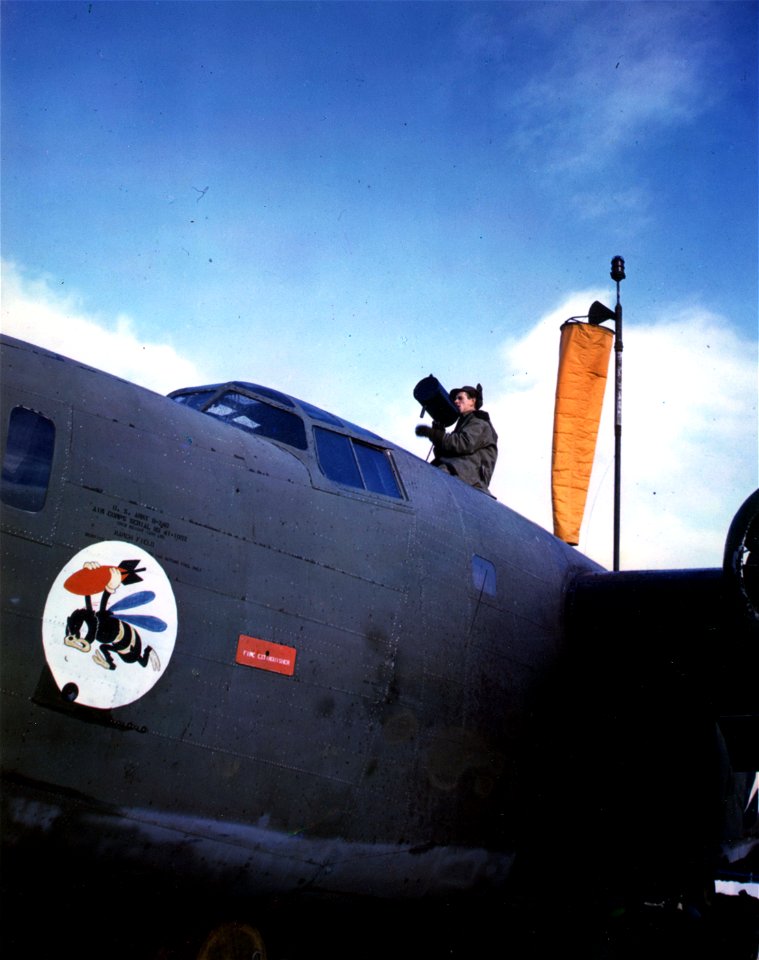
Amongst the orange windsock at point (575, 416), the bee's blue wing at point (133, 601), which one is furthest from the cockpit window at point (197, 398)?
the orange windsock at point (575, 416)

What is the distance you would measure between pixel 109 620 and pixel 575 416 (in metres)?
9.84

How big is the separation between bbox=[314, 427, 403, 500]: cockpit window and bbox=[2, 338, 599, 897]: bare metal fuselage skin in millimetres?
75

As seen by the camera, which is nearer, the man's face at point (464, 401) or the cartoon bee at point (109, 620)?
the cartoon bee at point (109, 620)

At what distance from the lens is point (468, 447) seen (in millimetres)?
8445

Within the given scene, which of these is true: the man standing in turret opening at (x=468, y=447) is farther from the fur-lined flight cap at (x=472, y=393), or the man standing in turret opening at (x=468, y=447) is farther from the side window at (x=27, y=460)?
the side window at (x=27, y=460)

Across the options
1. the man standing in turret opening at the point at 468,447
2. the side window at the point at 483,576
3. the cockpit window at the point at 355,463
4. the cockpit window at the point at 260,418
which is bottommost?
the side window at the point at 483,576

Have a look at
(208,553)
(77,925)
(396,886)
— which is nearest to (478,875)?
(396,886)

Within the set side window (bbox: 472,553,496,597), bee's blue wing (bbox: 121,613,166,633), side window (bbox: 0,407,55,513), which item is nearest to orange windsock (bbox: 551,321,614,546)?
side window (bbox: 472,553,496,597)

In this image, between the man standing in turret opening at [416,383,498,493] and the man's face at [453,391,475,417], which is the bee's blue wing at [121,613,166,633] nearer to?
the man standing in turret opening at [416,383,498,493]

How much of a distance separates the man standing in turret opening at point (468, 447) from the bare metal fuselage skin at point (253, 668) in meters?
1.72

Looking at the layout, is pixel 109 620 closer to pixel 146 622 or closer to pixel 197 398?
pixel 146 622

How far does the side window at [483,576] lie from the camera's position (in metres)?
6.54

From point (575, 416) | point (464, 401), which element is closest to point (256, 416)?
point (464, 401)

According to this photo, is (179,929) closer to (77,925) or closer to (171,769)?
(77,925)
